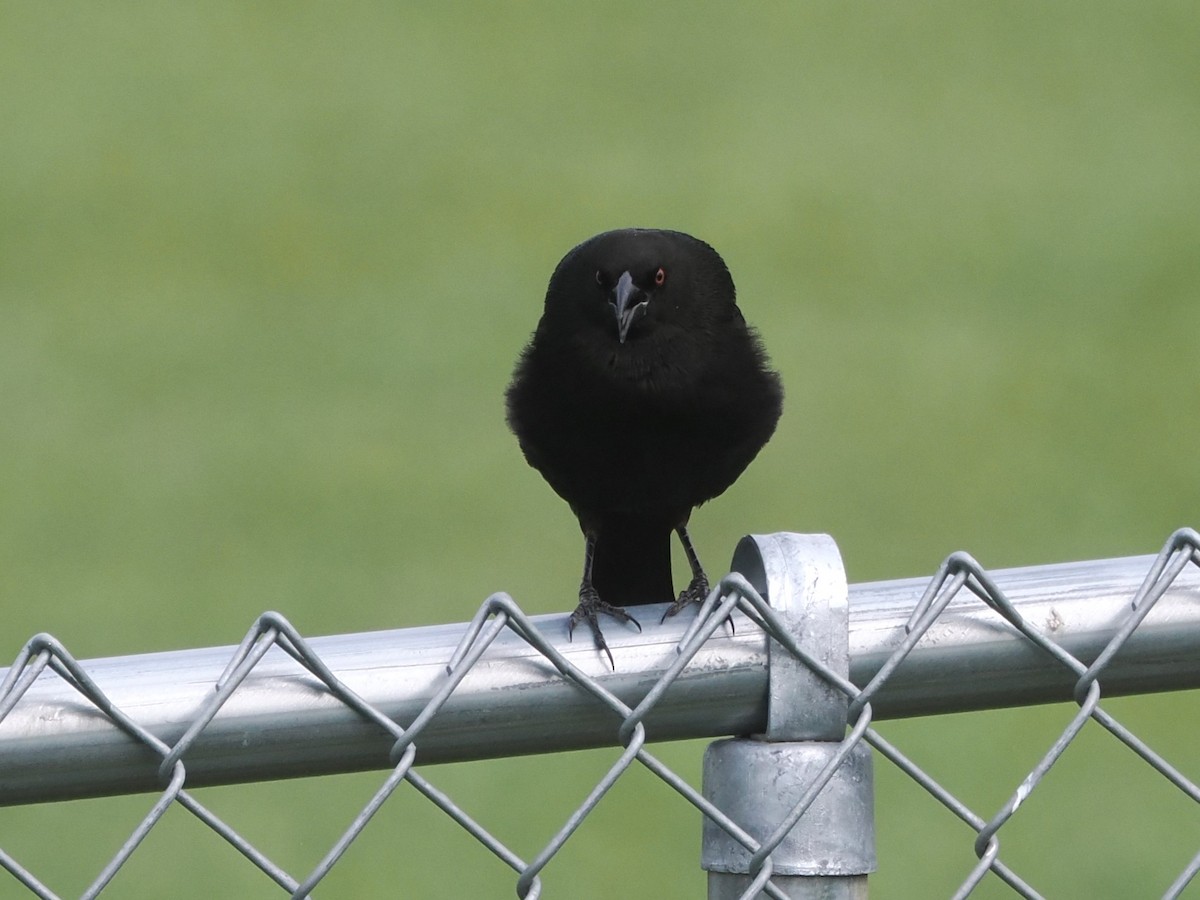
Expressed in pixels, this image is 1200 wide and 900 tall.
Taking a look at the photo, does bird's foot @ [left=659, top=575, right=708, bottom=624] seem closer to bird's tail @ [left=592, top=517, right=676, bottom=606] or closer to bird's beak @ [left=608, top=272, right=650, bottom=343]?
bird's tail @ [left=592, top=517, right=676, bottom=606]

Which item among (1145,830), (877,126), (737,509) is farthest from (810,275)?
(1145,830)

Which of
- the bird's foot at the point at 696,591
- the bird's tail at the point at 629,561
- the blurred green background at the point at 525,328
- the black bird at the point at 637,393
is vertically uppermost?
the blurred green background at the point at 525,328

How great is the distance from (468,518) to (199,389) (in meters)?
2.30

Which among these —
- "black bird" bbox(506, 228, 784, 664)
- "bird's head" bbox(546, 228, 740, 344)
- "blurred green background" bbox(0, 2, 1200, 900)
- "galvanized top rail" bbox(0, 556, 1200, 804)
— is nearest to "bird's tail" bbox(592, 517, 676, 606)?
"black bird" bbox(506, 228, 784, 664)

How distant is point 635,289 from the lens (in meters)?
3.73

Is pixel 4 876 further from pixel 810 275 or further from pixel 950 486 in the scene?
pixel 810 275

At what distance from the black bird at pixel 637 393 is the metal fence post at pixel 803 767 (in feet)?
5.88

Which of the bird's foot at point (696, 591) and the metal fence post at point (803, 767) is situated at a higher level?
the bird's foot at point (696, 591)

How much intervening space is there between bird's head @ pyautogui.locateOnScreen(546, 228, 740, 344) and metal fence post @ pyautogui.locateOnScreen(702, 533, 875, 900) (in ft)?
6.56

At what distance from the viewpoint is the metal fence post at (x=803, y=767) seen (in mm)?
1686

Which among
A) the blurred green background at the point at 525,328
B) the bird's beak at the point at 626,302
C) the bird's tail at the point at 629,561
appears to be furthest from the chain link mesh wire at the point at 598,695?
the blurred green background at the point at 525,328

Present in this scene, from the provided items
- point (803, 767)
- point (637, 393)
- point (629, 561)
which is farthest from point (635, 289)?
point (803, 767)

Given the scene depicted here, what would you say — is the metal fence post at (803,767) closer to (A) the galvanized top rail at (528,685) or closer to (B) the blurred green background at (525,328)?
(A) the galvanized top rail at (528,685)

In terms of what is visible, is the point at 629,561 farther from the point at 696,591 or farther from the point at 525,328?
the point at 525,328
